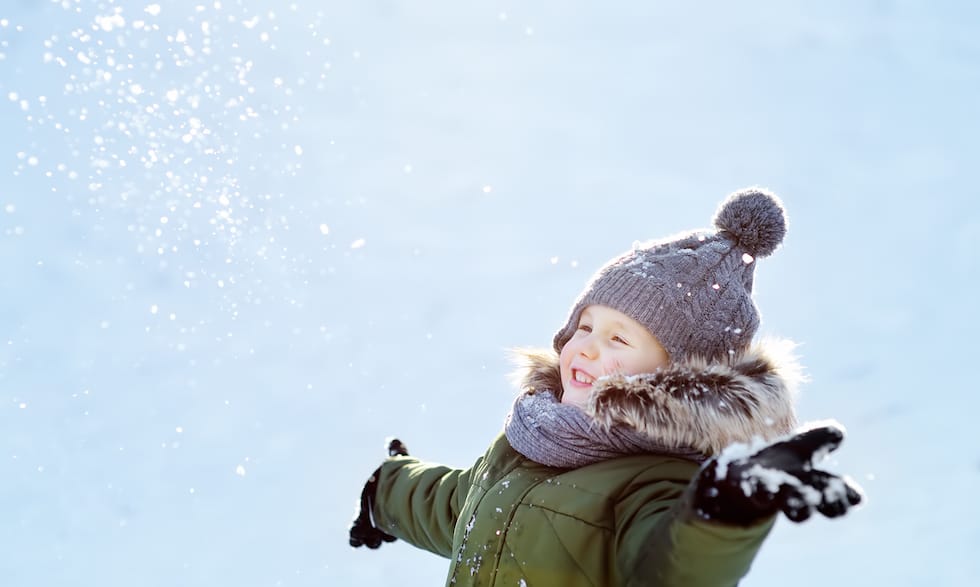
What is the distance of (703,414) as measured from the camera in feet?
6.07

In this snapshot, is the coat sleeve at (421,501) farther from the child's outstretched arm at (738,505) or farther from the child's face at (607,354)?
the child's outstretched arm at (738,505)

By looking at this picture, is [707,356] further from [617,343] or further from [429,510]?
[429,510]

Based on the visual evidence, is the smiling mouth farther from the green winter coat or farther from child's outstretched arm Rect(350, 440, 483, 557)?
child's outstretched arm Rect(350, 440, 483, 557)

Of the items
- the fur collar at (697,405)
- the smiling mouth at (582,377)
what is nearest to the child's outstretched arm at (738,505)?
the fur collar at (697,405)

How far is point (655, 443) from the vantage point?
6.22ft

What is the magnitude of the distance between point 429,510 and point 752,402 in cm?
124

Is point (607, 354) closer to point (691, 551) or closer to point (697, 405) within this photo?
point (697, 405)

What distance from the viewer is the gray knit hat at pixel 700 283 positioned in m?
2.16

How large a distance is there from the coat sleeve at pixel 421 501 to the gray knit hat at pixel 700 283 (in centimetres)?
63

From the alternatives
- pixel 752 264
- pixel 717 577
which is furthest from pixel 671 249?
pixel 717 577

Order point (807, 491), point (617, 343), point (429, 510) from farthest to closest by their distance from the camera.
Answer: point (429, 510), point (617, 343), point (807, 491)

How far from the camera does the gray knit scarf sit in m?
1.92

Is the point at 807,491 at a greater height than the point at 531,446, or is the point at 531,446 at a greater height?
the point at 531,446

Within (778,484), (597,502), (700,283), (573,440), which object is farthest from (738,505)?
(700,283)
